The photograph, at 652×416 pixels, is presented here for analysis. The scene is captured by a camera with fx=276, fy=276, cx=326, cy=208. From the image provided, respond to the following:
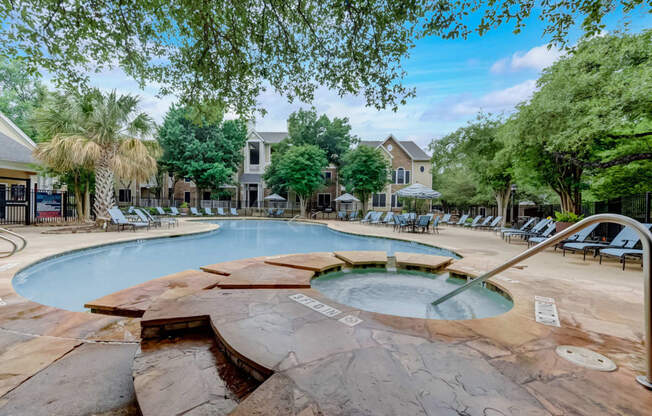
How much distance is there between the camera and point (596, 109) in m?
6.18

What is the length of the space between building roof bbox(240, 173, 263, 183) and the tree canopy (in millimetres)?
21941

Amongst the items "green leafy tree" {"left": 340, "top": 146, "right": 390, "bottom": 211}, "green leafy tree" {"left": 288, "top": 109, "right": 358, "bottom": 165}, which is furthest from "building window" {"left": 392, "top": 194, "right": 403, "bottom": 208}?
"green leafy tree" {"left": 288, "top": 109, "right": 358, "bottom": 165}

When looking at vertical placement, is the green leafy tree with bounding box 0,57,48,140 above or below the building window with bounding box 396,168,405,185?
above

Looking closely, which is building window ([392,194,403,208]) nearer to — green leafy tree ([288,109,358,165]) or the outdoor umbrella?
green leafy tree ([288,109,358,165])

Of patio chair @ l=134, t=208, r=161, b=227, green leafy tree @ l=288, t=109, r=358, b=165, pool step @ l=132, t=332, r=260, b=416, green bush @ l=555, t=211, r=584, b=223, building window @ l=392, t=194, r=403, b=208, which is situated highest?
green leafy tree @ l=288, t=109, r=358, b=165

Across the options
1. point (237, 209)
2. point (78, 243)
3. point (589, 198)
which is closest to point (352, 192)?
point (237, 209)

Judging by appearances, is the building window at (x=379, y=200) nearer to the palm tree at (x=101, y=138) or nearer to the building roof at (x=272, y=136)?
the building roof at (x=272, y=136)

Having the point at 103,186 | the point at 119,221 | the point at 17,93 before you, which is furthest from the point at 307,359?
the point at 17,93

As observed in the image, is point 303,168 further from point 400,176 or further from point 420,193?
point 400,176

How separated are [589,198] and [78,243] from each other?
A: 22972mm

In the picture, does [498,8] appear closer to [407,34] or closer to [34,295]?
[407,34]

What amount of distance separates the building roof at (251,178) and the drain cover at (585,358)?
2613 cm

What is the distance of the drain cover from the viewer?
1881mm

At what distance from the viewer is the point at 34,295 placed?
170 inches
